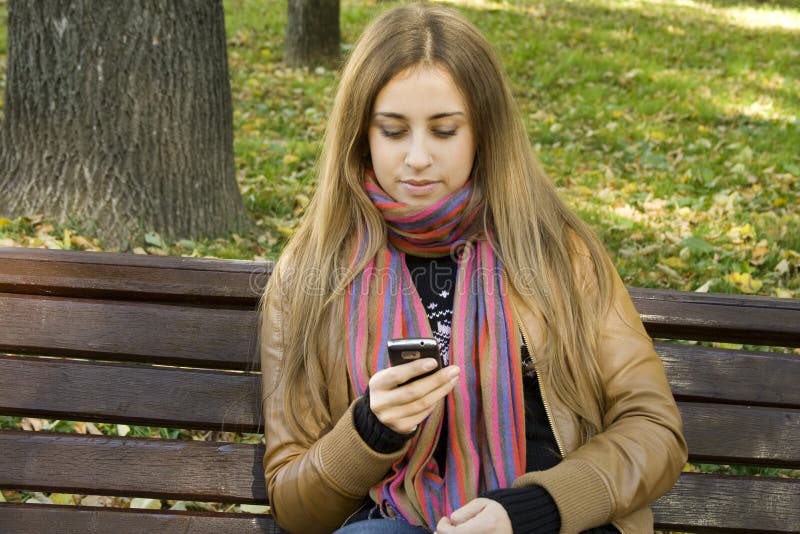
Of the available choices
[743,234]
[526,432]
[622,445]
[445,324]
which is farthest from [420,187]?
[743,234]

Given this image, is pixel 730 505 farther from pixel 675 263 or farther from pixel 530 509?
pixel 675 263

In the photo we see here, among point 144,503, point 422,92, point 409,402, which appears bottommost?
point 144,503

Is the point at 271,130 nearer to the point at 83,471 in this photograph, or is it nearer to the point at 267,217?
the point at 267,217

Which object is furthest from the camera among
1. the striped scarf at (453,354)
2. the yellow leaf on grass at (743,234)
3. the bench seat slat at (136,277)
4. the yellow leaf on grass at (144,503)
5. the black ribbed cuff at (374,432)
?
the yellow leaf on grass at (743,234)

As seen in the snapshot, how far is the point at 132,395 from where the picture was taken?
247 cm

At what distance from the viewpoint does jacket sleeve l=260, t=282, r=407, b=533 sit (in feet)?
6.80

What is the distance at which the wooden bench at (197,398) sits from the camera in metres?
2.43

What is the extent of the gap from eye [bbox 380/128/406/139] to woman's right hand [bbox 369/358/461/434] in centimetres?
61

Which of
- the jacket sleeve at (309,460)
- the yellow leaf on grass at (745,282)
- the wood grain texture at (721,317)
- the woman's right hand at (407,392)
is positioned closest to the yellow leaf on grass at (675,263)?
the yellow leaf on grass at (745,282)

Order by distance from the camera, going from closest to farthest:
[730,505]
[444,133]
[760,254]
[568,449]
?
1. [568,449]
2. [444,133]
3. [730,505]
4. [760,254]

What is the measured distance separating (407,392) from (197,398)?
2.54 ft

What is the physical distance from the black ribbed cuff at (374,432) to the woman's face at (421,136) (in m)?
0.52

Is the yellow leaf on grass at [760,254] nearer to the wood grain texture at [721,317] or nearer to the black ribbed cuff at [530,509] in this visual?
the wood grain texture at [721,317]

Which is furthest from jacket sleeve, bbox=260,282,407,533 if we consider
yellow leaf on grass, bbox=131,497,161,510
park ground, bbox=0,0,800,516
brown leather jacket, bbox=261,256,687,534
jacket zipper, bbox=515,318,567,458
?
park ground, bbox=0,0,800,516
